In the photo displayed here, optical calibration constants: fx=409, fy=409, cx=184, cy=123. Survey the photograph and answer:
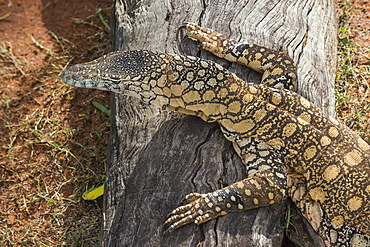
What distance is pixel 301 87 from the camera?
4160mm

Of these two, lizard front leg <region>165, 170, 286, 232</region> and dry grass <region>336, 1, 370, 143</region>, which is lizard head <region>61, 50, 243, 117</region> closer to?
lizard front leg <region>165, 170, 286, 232</region>

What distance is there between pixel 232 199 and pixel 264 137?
65 centimetres

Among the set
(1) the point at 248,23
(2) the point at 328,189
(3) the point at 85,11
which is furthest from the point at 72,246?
(3) the point at 85,11

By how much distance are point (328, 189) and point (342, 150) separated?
0.36 meters

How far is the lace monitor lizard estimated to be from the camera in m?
3.45

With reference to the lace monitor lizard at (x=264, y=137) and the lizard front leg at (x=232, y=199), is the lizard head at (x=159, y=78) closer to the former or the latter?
the lace monitor lizard at (x=264, y=137)

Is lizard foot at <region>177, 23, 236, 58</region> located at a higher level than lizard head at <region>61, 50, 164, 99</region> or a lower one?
higher

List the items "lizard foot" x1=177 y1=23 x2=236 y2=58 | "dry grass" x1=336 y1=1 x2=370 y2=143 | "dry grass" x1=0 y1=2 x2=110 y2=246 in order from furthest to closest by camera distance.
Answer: "dry grass" x1=336 y1=1 x2=370 y2=143 < "dry grass" x1=0 y1=2 x2=110 y2=246 < "lizard foot" x1=177 y1=23 x2=236 y2=58

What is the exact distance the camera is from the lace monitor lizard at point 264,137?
3.45 metres

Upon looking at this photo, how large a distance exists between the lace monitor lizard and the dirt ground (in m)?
1.49

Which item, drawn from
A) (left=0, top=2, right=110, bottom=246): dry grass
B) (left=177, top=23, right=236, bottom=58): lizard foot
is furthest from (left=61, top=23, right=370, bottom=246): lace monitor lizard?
(left=0, top=2, right=110, bottom=246): dry grass

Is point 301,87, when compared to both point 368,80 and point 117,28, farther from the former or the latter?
point 117,28

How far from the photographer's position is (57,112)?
5.50 metres

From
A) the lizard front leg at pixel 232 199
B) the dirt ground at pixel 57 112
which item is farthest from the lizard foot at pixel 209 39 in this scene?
the dirt ground at pixel 57 112
